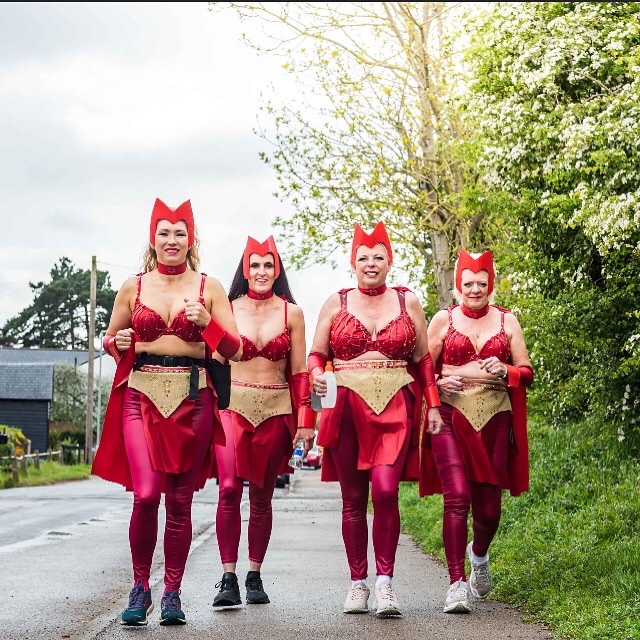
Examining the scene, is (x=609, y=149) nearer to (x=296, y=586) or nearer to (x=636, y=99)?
(x=636, y=99)

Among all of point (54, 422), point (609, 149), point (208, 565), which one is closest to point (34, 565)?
point (208, 565)

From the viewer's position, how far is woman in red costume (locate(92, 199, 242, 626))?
7.25 m

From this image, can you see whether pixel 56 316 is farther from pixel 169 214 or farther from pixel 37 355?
pixel 169 214

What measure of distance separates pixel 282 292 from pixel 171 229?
1.34 metres

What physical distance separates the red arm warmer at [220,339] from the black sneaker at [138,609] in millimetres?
1401

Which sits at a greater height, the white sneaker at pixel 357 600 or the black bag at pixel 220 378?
the black bag at pixel 220 378

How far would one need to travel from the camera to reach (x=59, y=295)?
107 metres

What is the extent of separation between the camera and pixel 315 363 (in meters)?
8.13

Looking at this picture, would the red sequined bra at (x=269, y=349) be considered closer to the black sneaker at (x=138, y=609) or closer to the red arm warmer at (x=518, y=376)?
the red arm warmer at (x=518, y=376)

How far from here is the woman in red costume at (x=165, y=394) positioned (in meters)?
7.25

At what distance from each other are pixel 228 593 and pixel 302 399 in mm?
1289

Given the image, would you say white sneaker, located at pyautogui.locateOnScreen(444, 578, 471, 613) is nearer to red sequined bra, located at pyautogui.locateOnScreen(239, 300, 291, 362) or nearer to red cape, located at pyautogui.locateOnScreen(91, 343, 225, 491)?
red cape, located at pyautogui.locateOnScreen(91, 343, 225, 491)

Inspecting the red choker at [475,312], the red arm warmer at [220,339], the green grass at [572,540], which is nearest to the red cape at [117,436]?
the red arm warmer at [220,339]

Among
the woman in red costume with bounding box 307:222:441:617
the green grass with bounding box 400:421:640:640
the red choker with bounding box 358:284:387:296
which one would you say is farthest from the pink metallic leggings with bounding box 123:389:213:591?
the green grass with bounding box 400:421:640:640
